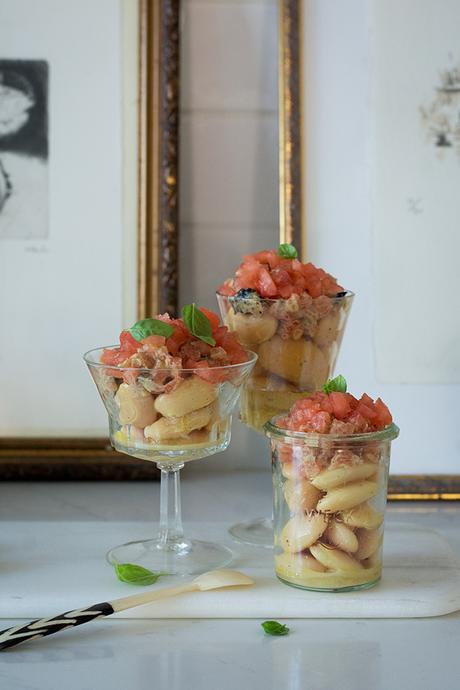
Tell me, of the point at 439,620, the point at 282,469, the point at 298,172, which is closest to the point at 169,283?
the point at 298,172

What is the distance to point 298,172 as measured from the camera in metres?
1.29

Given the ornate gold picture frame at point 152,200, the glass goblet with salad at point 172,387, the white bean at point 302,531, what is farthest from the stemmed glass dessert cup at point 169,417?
the ornate gold picture frame at point 152,200

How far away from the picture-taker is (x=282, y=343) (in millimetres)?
1035

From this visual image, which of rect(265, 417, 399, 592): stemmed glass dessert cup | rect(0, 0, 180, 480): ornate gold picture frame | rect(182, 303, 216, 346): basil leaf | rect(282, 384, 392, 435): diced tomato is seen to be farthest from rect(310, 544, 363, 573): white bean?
rect(0, 0, 180, 480): ornate gold picture frame

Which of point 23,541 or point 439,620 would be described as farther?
point 23,541

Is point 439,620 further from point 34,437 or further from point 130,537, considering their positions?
point 34,437

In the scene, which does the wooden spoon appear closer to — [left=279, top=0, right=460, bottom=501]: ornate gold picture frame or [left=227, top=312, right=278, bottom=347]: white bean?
[left=227, top=312, right=278, bottom=347]: white bean

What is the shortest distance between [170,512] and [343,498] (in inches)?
8.9

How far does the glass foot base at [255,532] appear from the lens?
3.49 ft

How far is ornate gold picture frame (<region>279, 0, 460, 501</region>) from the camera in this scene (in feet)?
4.17

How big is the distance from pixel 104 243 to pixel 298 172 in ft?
0.86

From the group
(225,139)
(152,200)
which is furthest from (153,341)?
(225,139)

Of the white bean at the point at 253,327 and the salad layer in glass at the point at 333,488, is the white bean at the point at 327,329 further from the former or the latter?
the salad layer in glass at the point at 333,488

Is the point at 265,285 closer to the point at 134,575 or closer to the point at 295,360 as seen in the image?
the point at 295,360
